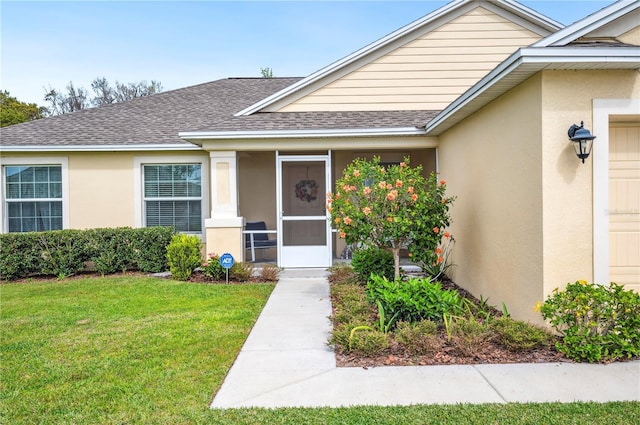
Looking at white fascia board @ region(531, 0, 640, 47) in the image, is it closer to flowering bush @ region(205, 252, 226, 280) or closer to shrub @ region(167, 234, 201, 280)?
flowering bush @ region(205, 252, 226, 280)

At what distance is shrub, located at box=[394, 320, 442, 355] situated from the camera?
14.6ft

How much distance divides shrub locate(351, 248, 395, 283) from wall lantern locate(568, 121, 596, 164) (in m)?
3.73

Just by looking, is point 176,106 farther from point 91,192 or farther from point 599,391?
point 599,391

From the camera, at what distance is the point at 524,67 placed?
15.0ft

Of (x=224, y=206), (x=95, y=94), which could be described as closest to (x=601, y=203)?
(x=224, y=206)

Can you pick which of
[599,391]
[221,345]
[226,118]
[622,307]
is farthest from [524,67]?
[226,118]

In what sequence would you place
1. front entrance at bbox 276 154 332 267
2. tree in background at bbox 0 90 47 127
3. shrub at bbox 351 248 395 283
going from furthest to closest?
tree in background at bbox 0 90 47 127, front entrance at bbox 276 154 332 267, shrub at bbox 351 248 395 283

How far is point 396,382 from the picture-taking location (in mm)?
3797

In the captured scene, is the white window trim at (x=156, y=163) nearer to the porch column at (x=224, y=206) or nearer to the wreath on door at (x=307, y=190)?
the porch column at (x=224, y=206)

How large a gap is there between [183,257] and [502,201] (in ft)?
19.7

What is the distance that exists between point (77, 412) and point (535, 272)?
453 centimetres

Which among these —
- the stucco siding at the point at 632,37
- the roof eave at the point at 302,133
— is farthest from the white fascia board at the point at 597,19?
the roof eave at the point at 302,133

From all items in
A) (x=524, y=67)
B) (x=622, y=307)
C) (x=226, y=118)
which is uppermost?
(x=226, y=118)

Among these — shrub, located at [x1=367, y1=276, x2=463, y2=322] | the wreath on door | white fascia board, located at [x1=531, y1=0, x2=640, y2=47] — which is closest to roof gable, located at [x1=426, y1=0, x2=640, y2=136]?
white fascia board, located at [x1=531, y1=0, x2=640, y2=47]
